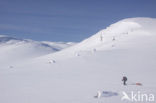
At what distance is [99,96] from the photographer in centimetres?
1612

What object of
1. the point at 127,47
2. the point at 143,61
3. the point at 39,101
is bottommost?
the point at 39,101

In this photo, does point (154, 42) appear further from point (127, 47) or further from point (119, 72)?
point (119, 72)

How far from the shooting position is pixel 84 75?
94.0 ft

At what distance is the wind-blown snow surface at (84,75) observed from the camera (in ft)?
56.7

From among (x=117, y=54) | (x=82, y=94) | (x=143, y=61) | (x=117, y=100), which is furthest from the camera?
(x=117, y=54)

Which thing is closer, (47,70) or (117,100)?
(117,100)

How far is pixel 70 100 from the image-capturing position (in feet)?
51.9

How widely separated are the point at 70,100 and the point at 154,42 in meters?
43.1

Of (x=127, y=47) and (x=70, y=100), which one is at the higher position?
(x=127, y=47)

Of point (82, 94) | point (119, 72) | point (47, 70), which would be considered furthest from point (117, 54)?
point (82, 94)

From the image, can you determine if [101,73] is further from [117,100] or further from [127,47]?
[127,47]

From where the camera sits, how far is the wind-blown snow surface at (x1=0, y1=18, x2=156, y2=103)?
680 inches

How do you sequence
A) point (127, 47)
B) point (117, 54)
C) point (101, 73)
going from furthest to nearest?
point (127, 47) < point (117, 54) < point (101, 73)

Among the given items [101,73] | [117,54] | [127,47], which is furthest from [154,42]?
[101,73]
